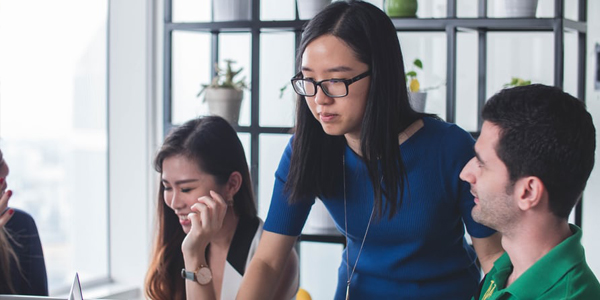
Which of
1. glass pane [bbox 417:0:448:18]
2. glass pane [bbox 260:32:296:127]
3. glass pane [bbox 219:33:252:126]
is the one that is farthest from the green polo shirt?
glass pane [bbox 219:33:252:126]

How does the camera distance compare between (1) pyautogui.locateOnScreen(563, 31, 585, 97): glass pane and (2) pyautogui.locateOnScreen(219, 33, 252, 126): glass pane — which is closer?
(1) pyautogui.locateOnScreen(563, 31, 585, 97): glass pane

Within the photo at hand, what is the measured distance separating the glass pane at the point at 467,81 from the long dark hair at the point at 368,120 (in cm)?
135

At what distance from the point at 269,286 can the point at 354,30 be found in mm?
637

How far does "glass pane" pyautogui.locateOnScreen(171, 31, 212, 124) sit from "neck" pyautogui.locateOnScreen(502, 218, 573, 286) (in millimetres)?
2187

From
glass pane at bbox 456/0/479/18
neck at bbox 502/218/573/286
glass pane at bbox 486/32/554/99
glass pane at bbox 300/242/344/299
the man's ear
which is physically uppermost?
glass pane at bbox 456/0/479/18

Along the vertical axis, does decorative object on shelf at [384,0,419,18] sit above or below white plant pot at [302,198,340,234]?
above

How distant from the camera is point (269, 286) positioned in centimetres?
163

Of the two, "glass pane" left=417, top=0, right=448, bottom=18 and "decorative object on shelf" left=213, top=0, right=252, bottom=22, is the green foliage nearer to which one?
"decorative object on shelf" left=213, top=0, right=252, bottom=22

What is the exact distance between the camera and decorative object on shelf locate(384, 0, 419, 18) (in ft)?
8.48

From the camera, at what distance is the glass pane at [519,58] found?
2758mm

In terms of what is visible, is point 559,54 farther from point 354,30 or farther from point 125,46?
point 125,46

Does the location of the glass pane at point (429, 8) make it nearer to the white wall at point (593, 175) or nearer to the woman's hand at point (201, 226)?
the white wall at point (593, 175)

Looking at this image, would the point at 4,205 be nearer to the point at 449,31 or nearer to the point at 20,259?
the point at 20,259

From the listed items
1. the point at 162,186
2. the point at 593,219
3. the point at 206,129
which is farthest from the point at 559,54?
the point at 162,186
